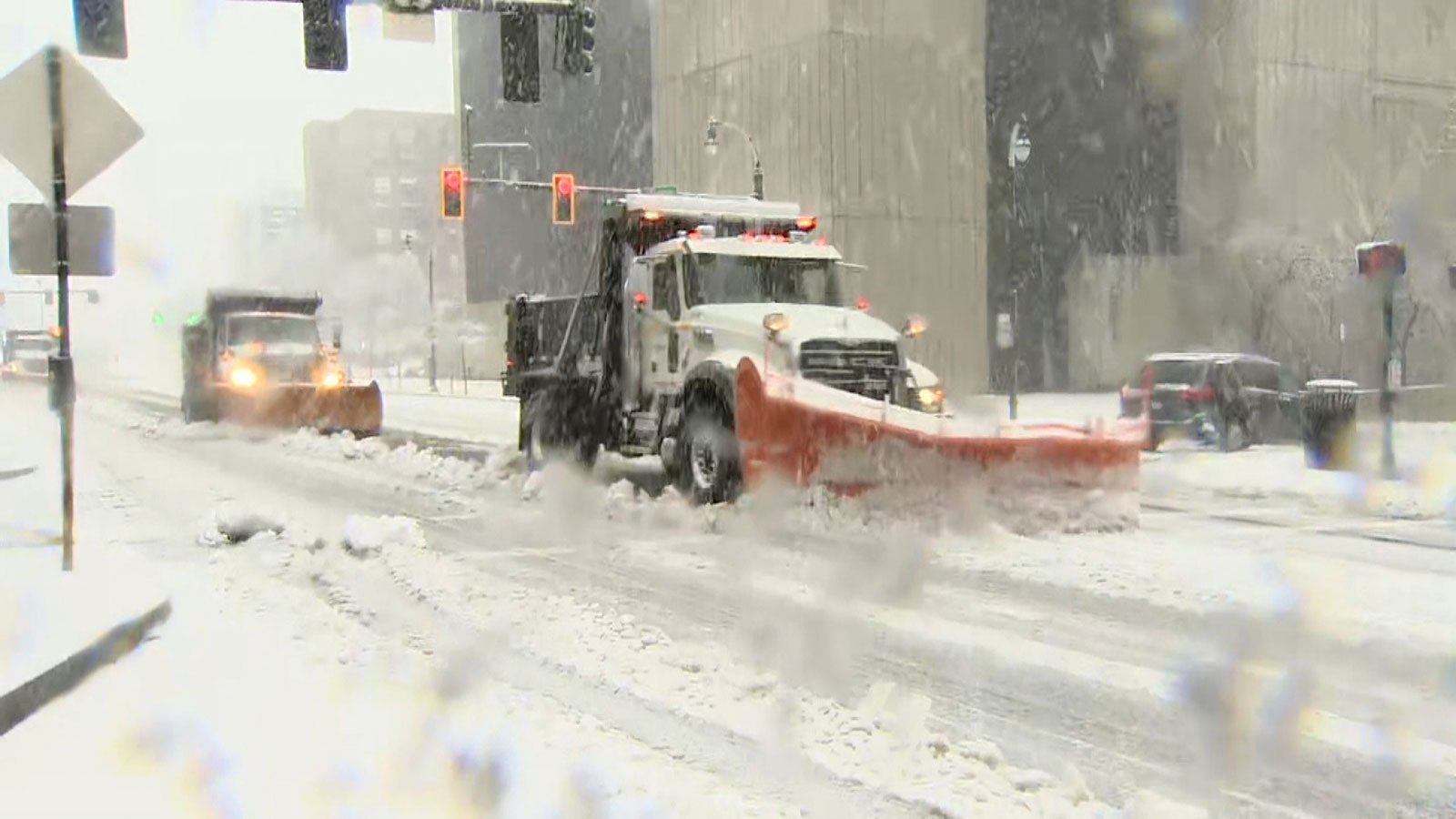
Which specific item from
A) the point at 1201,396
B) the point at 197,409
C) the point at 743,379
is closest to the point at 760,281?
the point at 743,379

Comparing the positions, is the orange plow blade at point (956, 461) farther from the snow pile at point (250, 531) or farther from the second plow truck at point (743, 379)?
the snow pile at point (250, 531)

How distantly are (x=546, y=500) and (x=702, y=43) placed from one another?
3068 centimetres

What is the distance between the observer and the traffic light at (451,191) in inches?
1136

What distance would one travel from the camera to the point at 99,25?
11141 millimetres

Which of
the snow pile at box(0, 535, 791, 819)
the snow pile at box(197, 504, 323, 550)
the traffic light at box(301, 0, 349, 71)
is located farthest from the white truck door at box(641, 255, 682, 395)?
the snow pile at box(0, 535, 791, 819)

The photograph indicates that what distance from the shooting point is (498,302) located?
65875mm

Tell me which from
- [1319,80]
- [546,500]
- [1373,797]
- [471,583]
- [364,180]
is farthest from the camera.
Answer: [364,180]

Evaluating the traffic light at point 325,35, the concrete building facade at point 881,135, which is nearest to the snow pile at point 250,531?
the traffic light at point 325,35

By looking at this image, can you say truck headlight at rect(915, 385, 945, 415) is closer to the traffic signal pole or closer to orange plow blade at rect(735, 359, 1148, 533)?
orange plow blade at rect(735, 359, 1148, 533)

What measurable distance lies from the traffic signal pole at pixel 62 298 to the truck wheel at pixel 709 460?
5.24m

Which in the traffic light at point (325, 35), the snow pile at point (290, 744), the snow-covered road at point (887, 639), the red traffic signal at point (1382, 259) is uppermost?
the traffic light at point (325, 35)

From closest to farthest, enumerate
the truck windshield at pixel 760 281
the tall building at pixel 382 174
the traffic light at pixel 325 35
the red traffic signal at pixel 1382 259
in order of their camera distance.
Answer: the truck windshield at pixel 760 281
the traffic light at pixel 325 35
the red traffic signal at pixel 1382 259
the tall building at pixel 382 174

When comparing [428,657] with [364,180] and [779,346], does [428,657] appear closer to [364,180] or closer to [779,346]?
[779,346]

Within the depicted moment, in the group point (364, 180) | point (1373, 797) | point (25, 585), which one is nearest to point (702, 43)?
point (25, 585)
